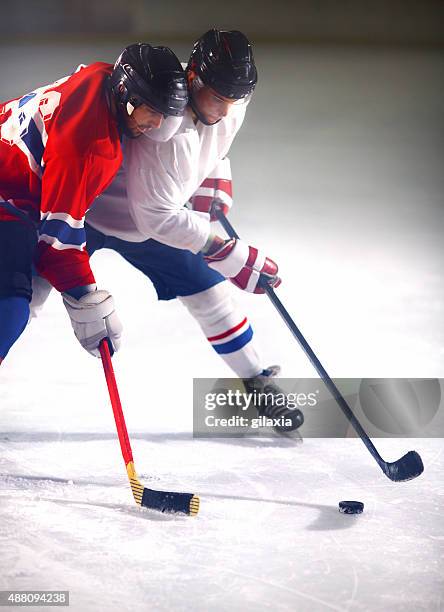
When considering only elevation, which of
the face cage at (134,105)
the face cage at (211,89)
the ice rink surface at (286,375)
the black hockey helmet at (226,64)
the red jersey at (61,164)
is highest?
the black hockey helmet at (226,64)

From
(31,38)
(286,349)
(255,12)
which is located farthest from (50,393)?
(255,12)

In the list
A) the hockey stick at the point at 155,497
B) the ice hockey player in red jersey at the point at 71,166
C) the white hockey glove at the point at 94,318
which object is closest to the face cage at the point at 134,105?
the ice hockey player in red jersey at the point at 71,166

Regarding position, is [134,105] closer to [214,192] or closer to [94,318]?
[94,318]

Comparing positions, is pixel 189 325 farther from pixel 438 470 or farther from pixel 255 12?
pixel 255 12

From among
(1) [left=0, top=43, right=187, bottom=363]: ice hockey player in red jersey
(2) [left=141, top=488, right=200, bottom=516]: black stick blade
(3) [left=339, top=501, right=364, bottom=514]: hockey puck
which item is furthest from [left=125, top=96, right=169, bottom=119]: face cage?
(3) [left=339, top=501, right=364, bottom=514]: hockey puck

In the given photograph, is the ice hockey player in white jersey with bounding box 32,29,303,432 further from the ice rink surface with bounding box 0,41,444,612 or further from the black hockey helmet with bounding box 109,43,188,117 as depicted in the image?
the ice rink surface with bounding box 0,41,444,612

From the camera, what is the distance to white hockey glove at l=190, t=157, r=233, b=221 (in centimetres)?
259

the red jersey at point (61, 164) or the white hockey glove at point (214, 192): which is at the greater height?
the red jersey at point (61, 164)

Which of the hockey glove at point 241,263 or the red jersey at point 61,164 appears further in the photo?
the hockey glove at point 241,263

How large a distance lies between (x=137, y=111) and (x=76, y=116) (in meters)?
0.14

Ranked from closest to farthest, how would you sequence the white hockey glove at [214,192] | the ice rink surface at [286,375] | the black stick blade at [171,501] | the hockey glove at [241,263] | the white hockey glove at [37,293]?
1. the ice rink surface at [286,375]
2. the black stick blade at [171,501]
3. the white hockey glove at [37,293]
4. the hockey glove at [241,263]
5. the white hockey glove at [214,192]

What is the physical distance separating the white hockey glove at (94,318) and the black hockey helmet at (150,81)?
16.9 inches

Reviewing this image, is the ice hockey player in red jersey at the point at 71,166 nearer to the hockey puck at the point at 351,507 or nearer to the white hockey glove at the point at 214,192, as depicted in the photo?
the white hockey glove at the point at 214,192

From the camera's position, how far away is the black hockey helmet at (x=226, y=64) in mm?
2117
